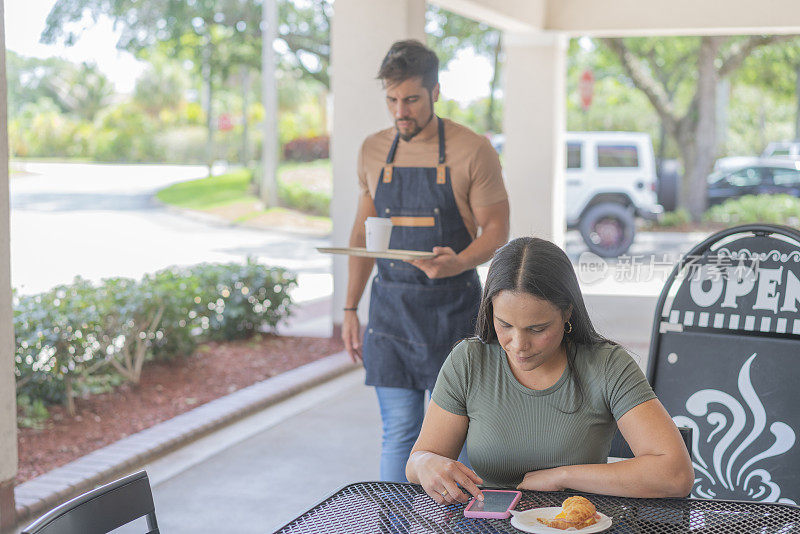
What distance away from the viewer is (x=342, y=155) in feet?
22.7

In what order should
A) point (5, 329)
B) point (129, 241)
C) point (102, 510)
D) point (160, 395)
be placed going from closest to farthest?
point (102, 510) → point (5, 329) → point (160, 395) → point (129, 241)

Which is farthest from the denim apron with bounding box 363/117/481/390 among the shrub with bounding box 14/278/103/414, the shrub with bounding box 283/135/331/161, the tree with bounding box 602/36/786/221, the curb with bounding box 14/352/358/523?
the shrub with bounding box 283/135/331/161

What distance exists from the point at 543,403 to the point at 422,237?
1010 mm

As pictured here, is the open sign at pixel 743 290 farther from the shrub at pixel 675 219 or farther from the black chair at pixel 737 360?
the shrub at pixel 675 219

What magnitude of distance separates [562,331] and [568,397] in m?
0.15

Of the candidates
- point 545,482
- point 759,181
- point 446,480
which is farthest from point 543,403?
point 759,181

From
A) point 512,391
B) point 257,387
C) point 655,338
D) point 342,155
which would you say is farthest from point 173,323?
Result: point 512,391

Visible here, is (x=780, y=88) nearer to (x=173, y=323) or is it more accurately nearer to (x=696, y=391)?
(x=173, y=323)

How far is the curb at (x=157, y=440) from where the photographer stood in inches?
156

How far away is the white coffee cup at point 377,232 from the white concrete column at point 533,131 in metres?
7.62

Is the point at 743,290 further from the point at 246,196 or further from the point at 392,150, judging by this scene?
the point at 246,196

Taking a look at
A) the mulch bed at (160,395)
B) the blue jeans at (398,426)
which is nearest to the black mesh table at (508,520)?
the blue jeans at (398,426)

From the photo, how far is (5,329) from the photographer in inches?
139

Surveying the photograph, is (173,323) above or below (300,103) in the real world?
below
